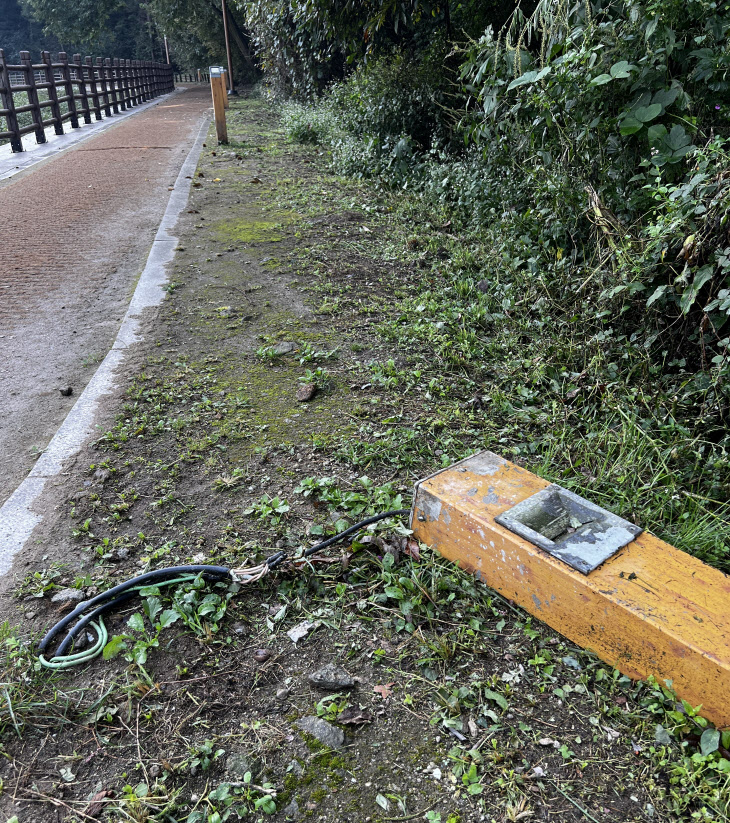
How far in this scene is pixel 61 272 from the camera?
5035mm

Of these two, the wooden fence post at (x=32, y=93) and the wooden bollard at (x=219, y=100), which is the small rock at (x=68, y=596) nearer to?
the wooden bollard at (x=219, y=100)

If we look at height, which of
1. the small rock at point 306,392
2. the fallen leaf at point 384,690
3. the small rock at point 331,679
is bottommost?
the fallen leaf at point 384,690

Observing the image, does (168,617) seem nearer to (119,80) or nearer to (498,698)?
(498,698)

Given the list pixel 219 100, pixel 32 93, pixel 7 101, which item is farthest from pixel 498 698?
pixel 32 93

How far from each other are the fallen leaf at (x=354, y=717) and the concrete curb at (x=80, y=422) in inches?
50.7

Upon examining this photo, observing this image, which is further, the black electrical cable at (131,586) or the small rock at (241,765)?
the black electrical cable at (131,586)

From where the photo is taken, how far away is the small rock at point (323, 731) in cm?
157

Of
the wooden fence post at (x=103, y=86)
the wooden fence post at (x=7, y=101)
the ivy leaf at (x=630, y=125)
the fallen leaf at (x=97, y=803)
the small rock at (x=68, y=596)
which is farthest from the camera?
the wooden fence post at (x=103, y=86)

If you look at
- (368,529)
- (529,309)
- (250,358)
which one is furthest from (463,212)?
(368,529)

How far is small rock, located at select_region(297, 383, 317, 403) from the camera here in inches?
122

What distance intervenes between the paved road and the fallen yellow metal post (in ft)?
6.08

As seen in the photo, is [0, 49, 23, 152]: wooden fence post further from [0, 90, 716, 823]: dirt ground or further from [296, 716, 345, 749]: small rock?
[296, 716, 345, 749]: small rock

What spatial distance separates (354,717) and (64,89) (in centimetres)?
1722

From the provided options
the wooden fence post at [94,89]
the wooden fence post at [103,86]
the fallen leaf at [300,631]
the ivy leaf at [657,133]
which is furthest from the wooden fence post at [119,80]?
the fallen leaf at [300,631]
